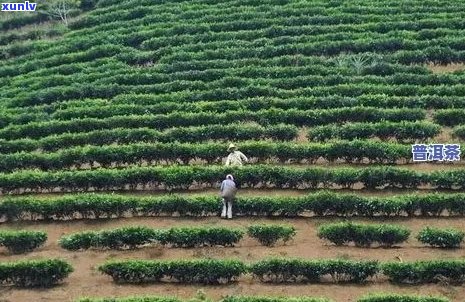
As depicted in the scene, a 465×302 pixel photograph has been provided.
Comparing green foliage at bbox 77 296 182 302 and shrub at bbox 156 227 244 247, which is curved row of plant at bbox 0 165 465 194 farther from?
green foliage at bbox 77 296 182 302

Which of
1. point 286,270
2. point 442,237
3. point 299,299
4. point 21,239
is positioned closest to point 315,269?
point 286,270

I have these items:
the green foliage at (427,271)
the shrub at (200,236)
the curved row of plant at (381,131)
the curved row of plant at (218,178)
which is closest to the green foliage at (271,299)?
the green foliage at (427,271)

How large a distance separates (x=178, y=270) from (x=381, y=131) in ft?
30.1

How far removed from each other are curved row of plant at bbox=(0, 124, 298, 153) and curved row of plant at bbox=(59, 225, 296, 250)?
18.5 ft

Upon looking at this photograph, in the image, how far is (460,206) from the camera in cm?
1931

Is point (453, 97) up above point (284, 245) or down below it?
above

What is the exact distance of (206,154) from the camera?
885 inches

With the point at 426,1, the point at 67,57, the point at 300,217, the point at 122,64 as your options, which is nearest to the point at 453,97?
the point at 300,217

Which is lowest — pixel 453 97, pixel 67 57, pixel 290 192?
pixel 290 192

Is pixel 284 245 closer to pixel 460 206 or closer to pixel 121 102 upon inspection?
pixel 460 206

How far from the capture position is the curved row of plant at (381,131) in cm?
2316

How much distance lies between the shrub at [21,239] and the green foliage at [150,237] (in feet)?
1.80

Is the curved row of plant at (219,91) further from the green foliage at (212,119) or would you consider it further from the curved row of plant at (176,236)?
the curved row of plant at (176,236)

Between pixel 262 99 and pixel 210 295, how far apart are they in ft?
35.3
